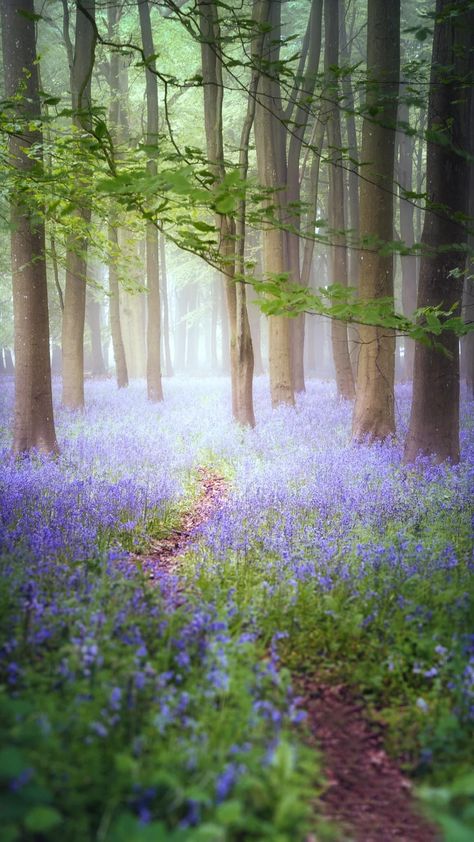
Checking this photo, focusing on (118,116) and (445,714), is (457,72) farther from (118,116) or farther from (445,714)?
(118,116)

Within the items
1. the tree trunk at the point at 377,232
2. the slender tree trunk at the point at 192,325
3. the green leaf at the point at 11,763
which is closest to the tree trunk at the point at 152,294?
the tree trunk at the point at 377,232

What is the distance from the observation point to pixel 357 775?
2.93 metres

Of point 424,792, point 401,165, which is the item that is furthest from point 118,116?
point 424,792

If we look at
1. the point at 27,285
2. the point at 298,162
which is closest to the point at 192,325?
the point at 298,162

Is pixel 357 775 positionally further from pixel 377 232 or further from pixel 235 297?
pixel 235 297

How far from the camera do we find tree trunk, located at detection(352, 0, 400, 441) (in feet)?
30.8

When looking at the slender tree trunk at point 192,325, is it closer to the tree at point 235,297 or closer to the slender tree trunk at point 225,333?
the slender tree trunk at point 225,333

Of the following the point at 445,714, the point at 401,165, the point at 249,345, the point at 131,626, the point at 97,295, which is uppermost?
the point at 401,165

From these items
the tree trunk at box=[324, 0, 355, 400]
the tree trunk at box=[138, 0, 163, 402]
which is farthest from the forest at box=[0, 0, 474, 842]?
the tree trunk at box=[138, 0, 163, 402]

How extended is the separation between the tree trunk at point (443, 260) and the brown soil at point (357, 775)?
18.2 feet

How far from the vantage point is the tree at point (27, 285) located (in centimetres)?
838

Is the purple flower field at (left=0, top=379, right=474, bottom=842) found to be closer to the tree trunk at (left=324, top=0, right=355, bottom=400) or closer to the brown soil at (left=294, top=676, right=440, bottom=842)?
the brown soil at (left=294, top=676, right=440, bottom=842)

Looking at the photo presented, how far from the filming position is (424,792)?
1.89 meters

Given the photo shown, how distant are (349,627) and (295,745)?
1.40 m
